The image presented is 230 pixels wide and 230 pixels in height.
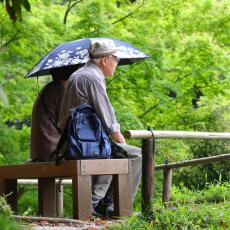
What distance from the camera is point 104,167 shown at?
5.12 m

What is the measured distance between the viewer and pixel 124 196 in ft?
17.5

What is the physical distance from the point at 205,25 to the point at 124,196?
6457mm

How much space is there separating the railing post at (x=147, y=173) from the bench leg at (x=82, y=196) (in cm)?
52

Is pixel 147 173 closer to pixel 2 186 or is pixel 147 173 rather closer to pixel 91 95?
pixel 91 95

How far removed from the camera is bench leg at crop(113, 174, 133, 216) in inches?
209

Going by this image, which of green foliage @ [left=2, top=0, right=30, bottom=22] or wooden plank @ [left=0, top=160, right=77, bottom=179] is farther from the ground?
green foliage @ [left=2, top=0, right=30, bottom=22]

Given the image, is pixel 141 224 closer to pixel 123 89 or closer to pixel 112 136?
pixel 112 136

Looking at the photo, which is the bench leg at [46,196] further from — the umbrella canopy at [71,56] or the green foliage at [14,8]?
the green foliage at [14,8]

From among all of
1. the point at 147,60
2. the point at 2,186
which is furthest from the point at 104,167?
the point at 147,60

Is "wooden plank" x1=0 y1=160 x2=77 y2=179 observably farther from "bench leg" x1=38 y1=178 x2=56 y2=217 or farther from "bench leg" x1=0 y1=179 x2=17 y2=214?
"bench leg" x1=38 y1=178 x2=56 y2=217

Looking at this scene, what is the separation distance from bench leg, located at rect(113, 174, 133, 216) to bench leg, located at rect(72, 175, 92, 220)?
0.96 feet

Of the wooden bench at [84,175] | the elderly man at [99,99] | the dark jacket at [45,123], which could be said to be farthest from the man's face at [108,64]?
the wooden bench at [84,175]

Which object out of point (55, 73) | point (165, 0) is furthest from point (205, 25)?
point (55, 73)

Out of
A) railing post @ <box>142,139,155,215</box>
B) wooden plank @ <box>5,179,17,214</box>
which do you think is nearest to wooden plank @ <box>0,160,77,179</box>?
wooden plank @ <box>5,179,17,214</box>
